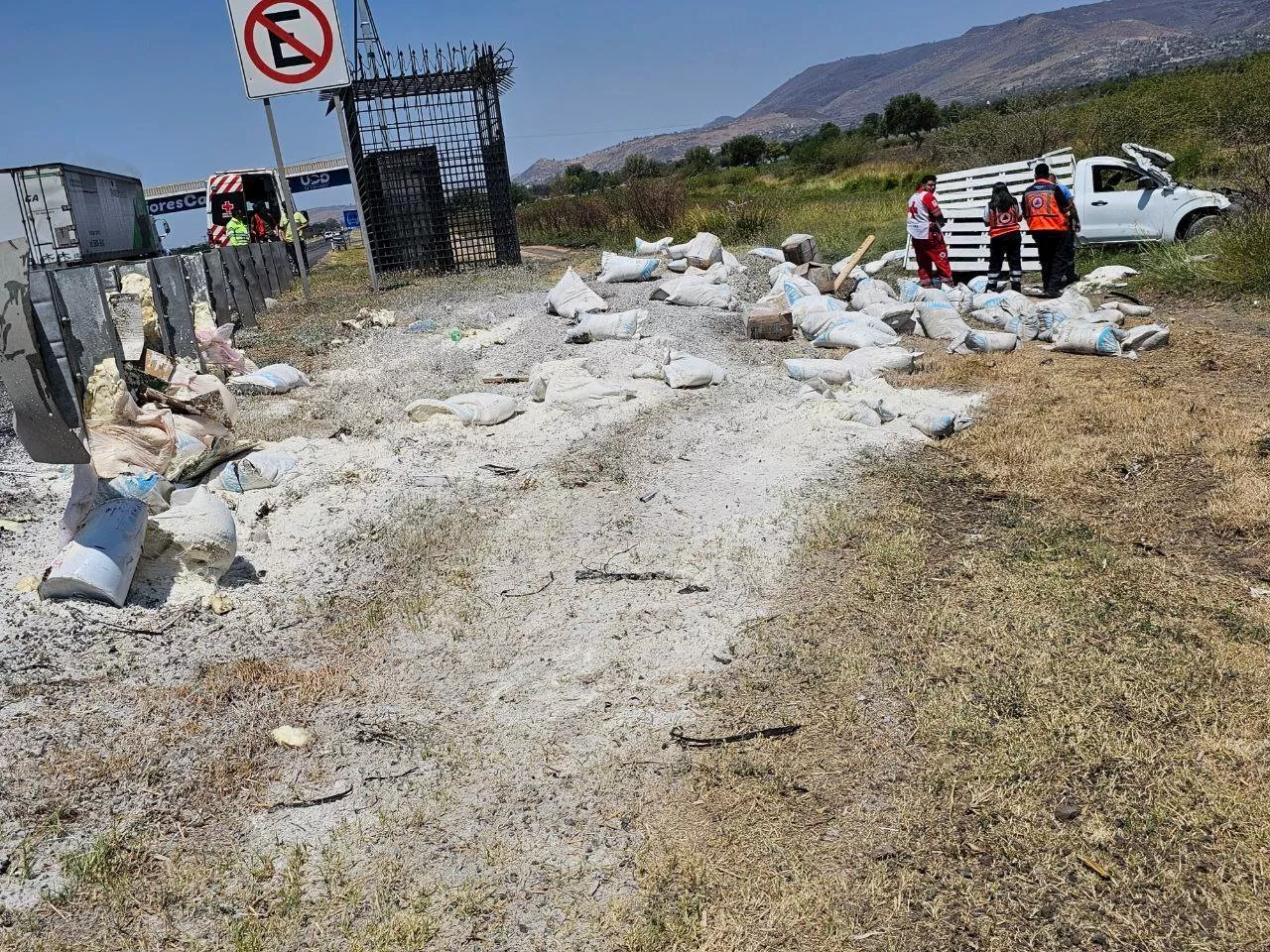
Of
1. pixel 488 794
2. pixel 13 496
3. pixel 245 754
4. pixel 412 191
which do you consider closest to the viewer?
pixel 488 794

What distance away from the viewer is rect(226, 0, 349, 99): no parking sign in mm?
10172

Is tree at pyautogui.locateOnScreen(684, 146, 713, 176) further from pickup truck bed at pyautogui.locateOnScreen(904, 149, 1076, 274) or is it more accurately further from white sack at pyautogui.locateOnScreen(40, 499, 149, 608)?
white sack at pyautogui.locateOnScreen(40, 499, 149, 608)

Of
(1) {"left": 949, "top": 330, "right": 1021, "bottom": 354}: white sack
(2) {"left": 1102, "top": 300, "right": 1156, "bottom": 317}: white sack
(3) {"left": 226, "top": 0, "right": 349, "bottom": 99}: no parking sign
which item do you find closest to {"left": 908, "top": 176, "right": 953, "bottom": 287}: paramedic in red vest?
(2) {"left": 1102, "top": 300, "right": 1156, "bottom": 317}: white sack

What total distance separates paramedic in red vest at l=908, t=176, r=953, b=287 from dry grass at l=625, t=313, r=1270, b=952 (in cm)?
635

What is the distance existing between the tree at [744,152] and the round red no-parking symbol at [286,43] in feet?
177

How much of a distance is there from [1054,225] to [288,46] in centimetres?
849

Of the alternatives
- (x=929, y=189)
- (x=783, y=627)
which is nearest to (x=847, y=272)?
(x=929, y=189)

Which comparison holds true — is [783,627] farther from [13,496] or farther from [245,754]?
[13,496]

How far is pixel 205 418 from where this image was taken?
5.65 m

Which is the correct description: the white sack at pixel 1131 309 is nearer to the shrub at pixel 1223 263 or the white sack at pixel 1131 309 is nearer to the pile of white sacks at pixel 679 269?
the shrub at pixel 1223 263

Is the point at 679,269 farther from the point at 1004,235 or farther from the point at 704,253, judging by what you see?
the point at 1004,235

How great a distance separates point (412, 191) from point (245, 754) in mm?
11423

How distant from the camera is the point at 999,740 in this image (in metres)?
2.60

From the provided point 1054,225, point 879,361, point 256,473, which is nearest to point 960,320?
point 879,361
